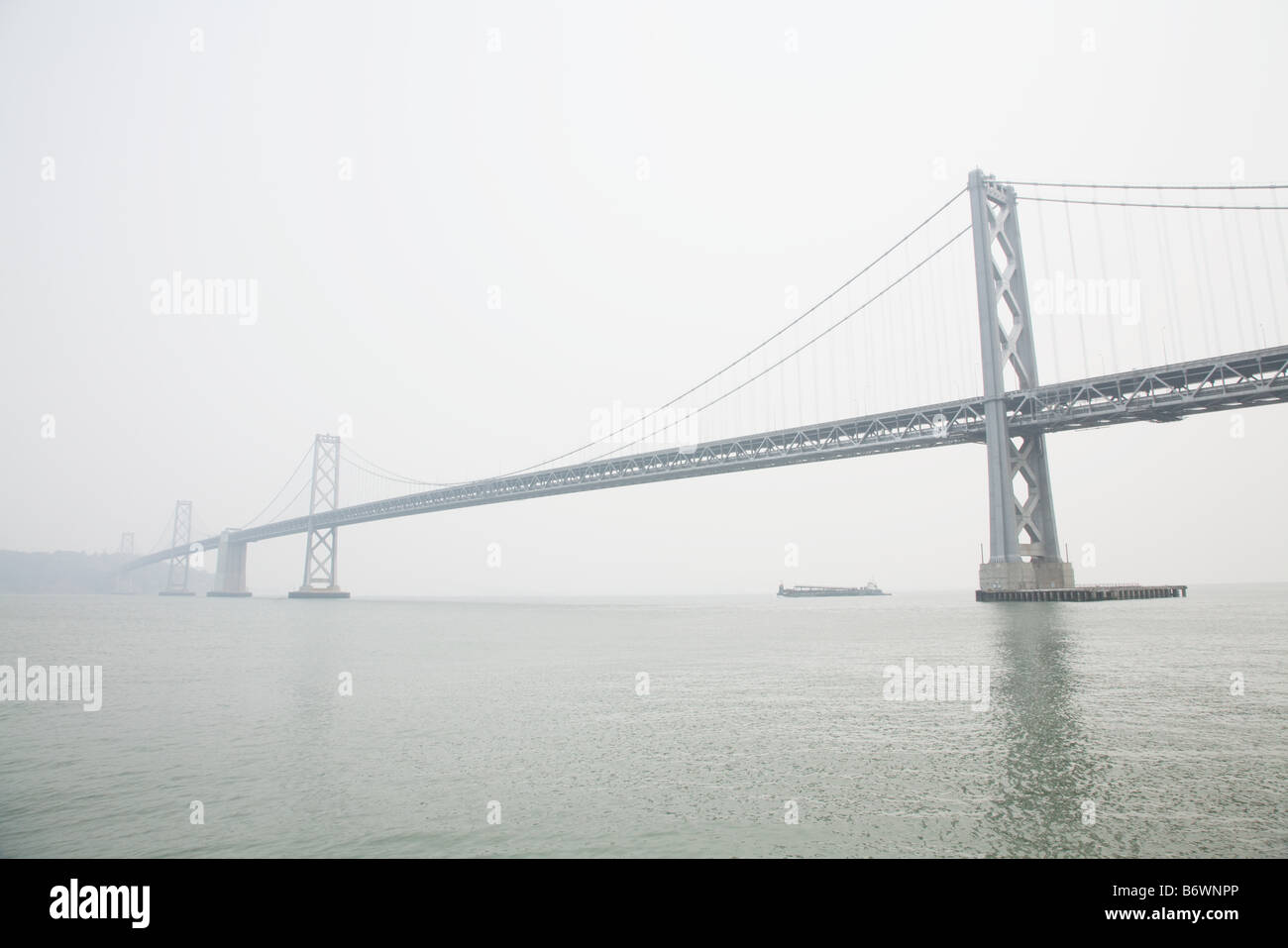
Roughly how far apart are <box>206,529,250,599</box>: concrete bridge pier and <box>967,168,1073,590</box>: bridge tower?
337 ft

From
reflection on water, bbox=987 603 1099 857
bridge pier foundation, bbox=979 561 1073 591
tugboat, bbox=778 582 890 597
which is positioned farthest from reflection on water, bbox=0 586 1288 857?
tugboat, bbox=778 582 890 597

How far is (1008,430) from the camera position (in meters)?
51.1

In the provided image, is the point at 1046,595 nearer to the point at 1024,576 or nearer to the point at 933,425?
the point at 1024,576

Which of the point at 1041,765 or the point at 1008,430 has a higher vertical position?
the point at 1008,430

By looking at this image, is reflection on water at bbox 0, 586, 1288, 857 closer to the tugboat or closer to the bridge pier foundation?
the bridge pier foundation

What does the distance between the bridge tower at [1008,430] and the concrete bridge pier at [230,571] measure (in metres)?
103

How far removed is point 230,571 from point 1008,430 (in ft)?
349

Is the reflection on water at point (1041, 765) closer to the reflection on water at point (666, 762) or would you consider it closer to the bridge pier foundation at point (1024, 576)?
the reflection on water at point (666, 762)

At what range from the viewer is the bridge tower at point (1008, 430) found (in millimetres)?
48688

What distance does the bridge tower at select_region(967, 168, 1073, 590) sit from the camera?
4869 centimetres

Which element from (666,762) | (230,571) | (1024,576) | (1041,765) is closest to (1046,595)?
(1024,576)
